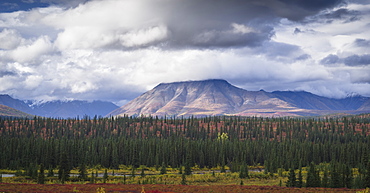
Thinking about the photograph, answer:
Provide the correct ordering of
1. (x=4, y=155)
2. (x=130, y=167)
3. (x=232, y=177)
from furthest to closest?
(x=130, y=167), (x=4, y=155), (x=232, y=177)

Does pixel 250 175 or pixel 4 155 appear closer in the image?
pixel 250 175

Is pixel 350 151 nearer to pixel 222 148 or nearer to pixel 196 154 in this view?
pixel 222 148


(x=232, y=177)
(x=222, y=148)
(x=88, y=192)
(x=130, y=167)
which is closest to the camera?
(x=88, y=192)

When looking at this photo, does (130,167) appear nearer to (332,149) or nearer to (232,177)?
(232,177)

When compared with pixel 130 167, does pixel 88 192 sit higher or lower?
higher

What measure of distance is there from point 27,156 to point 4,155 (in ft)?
31.1

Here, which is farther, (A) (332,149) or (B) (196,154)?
(A) (332,149)

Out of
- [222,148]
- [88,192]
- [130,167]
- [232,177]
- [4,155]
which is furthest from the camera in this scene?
[222,148]

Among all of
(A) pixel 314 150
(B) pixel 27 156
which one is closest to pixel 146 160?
(B) pixel 27 156

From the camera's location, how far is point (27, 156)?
156m

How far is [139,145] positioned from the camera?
17888 cm

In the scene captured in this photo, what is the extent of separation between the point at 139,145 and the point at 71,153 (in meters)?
34.5

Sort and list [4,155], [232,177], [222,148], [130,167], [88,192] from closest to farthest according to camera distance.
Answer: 1. [88,192]
2. [232,177]
3. [4,155]
4. [130,167]
5. [222,148]

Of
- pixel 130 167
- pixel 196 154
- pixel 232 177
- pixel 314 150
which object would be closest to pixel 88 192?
pixel 232 177
